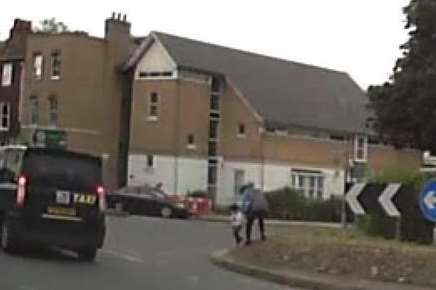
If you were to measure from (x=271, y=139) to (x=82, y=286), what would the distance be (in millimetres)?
46534

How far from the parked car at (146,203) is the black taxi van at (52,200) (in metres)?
30.9

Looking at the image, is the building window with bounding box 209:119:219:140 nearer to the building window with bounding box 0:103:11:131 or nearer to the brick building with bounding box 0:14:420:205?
the brick building with bounding box 0:14:420:205

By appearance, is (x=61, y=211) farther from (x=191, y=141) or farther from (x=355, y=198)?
(x=191, y=141)

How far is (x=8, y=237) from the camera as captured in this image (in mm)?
21109

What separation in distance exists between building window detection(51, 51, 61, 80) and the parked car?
12.6m

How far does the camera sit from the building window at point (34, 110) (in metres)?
65.3

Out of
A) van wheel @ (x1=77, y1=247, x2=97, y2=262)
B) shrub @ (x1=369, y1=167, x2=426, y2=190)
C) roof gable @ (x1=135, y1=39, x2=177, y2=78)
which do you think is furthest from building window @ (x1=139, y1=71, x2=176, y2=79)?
van wheel @ (x1=77, y1=247, x2=97, y2=262)

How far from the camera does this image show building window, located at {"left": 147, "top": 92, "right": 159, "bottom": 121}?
62375mm

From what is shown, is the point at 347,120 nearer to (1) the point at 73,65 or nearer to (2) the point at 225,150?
(2) the point at 225,150

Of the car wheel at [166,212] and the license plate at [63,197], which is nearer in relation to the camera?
the license plate at [63,197]

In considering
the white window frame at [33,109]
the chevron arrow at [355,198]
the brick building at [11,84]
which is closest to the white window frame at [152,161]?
the white window frame at [33,109]

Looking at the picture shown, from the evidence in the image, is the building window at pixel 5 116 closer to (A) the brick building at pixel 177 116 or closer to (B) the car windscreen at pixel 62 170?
(A) the brick building at pixel 177 116

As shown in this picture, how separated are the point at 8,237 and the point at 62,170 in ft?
5.32

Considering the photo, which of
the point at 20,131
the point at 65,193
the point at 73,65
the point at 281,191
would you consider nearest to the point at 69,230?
the point at 65,193
